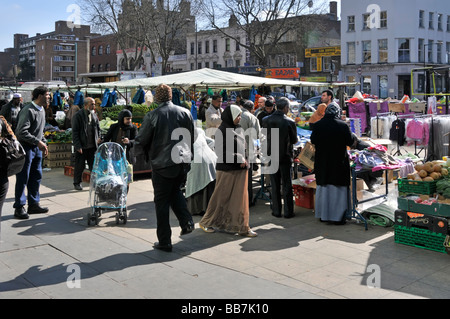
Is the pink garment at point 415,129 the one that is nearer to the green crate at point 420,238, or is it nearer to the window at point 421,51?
the green crate at point 420,238

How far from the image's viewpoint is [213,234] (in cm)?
734

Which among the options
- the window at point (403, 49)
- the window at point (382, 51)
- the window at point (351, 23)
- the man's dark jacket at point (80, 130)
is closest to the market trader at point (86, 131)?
the man's dark jacket at point (80, 130)

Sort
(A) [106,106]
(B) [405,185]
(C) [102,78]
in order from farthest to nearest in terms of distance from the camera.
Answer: (C) [102,78]
(A) [106,106]
(B) [405,185]

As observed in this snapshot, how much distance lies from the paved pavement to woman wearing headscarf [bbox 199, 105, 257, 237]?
0.23 meters

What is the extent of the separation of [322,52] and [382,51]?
7.54 meters

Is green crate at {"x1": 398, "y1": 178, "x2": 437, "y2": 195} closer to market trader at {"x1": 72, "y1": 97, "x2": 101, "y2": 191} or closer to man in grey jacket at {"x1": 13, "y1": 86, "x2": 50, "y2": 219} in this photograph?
man in grey jacket at {"x1": 13, "y1": 86, "x2": 50, "y2": 219}

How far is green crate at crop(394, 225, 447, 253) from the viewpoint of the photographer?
6.29 meters

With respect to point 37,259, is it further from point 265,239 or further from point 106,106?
point 106,106

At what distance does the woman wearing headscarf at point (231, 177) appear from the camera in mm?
7094

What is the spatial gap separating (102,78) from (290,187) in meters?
29.5

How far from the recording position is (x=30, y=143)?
26.3 ft

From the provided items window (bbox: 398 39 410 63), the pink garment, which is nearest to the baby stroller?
the pink garment

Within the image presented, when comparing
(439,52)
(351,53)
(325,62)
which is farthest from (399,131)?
(325,62)
